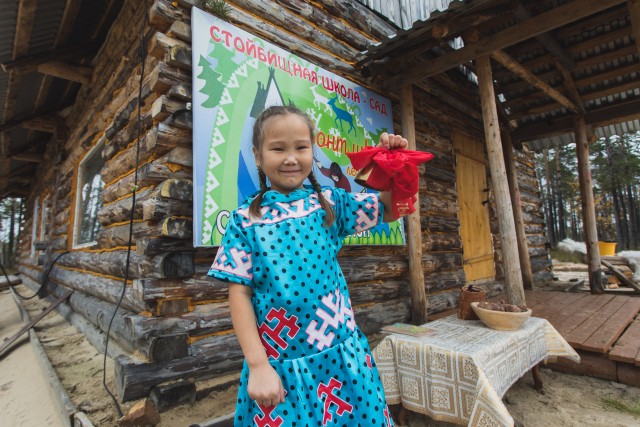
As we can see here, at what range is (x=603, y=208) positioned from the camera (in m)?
28.8

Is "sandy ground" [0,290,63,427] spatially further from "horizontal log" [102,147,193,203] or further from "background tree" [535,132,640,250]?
"background tree" [535,132,640,250]

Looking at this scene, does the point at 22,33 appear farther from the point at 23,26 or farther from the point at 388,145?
the point at 388,145

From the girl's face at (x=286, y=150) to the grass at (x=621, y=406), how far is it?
10.6ft

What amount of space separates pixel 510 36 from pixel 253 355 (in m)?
4.49

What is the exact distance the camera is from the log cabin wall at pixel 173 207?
8.55 feet

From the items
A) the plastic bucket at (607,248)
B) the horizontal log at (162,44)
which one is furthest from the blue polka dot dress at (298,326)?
the plastic bucket at (607,248)

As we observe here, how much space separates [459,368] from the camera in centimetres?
212

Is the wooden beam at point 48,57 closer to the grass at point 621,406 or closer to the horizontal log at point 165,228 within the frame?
the horizontal log at point 165,228

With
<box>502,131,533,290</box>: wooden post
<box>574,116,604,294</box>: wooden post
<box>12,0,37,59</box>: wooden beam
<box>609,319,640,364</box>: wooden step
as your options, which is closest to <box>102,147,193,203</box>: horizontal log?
<box>12,0,37,59</box>: wooden beam

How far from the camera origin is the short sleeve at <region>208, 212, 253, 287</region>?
1180mm

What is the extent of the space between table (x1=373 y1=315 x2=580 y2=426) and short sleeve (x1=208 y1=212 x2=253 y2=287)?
165cm

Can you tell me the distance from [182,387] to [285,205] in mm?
1999

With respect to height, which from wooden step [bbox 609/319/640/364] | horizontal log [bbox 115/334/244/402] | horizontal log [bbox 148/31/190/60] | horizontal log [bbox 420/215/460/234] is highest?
horizontal log [bbox 148/31/190/60]

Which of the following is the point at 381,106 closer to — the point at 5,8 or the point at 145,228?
the point at 145,228
